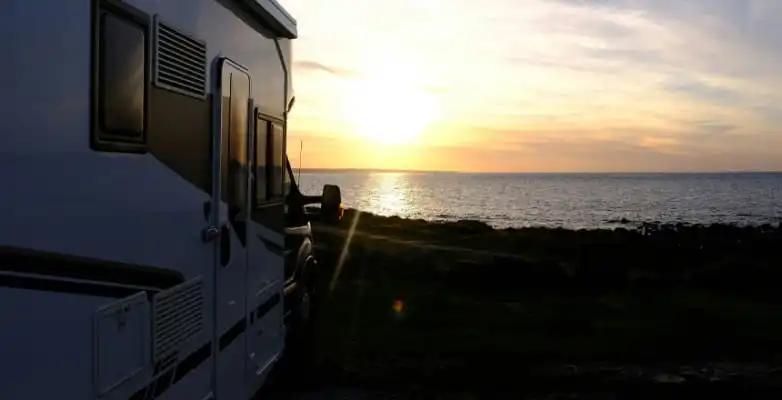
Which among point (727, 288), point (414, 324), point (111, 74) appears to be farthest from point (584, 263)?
point (111, 74)

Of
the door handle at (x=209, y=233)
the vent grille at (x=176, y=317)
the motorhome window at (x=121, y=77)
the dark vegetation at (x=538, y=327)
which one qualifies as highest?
the motorhome window at (x=121, y=77)

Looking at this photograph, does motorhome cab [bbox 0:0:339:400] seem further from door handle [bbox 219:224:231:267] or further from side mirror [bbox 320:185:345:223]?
side mirror [bbox 320:185:345:223]

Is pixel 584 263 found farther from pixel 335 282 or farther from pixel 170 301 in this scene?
pixel 170 301

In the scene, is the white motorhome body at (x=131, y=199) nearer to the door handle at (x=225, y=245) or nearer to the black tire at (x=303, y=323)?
the door handle at (x=225, y=245)

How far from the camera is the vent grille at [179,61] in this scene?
379 cm

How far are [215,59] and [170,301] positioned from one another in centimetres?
142

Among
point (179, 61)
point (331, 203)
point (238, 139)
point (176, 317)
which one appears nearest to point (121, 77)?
Result: point (179, 61)

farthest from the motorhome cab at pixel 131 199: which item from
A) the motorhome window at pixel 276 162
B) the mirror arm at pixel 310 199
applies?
the mirror arm at pixel 310 199

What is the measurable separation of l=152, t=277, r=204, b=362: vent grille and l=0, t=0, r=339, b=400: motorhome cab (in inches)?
0.5

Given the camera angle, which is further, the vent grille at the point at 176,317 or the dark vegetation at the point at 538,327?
the dark vegetation at the point at 538,327

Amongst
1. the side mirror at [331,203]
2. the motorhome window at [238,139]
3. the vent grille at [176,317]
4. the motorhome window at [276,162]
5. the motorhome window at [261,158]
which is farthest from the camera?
the side mirror at [331,203]

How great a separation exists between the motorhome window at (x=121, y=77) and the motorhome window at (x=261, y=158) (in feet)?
6.78

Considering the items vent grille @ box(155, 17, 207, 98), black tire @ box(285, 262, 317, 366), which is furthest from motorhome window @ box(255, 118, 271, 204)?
black tire @ box(285, 262, 317, 366)

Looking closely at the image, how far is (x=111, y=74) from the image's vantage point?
129 inches
